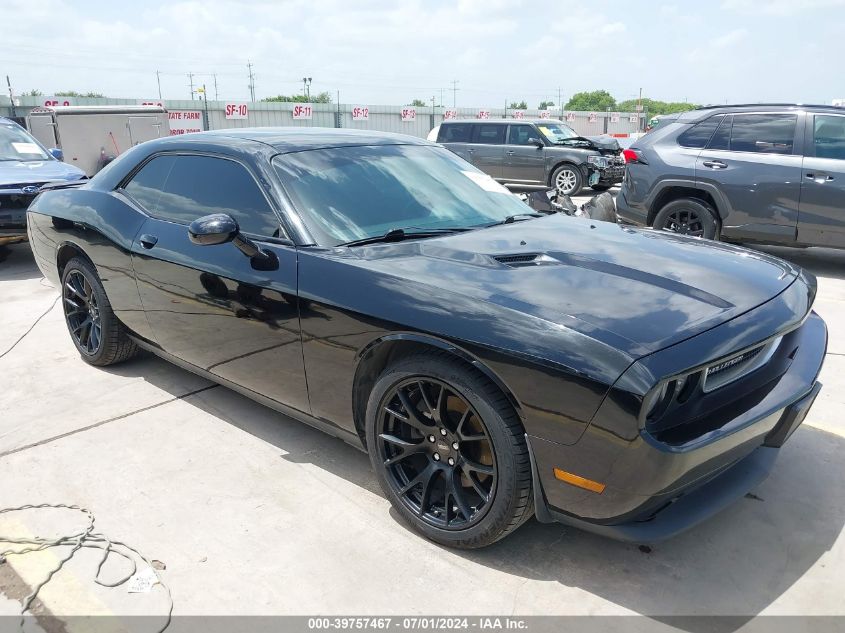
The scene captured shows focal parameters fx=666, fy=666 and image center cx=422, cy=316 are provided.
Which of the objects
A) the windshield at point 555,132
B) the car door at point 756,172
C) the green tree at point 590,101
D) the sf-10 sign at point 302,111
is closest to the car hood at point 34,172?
the car door at point 756,172

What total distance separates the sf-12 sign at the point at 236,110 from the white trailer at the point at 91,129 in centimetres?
970

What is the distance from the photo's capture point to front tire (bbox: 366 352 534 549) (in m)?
2.25

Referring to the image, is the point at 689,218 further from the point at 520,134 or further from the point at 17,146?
the point at 17,146

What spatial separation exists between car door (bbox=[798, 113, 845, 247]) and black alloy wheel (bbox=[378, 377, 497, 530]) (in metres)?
5.55

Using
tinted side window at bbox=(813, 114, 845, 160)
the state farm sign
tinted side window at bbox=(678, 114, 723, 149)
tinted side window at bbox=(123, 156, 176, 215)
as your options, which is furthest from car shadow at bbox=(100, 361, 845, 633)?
the state farm sign

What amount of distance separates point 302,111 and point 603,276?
27270 millimetres

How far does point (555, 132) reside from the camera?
14.4 metres

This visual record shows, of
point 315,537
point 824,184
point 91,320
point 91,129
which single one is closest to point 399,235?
point 315,537

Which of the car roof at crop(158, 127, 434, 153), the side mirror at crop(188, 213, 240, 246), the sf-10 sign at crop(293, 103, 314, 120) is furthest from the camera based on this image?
the sf-10 sign at crop(293, 103, 314, 120)

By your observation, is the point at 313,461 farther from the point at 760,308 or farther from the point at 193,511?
the point at 760,308

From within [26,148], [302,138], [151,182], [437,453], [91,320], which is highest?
[302,138]

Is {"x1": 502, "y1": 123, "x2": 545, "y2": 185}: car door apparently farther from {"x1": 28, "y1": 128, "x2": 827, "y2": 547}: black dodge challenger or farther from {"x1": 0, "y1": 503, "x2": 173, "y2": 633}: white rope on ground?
→ {"x1": 0, "y1": 503, "x2": 173, "y2": 633}: white rope on ground

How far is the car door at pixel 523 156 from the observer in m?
14.1

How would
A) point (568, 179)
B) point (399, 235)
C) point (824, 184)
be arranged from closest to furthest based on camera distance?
point (399, 235)
point (824, 184)
point (568, 179)
